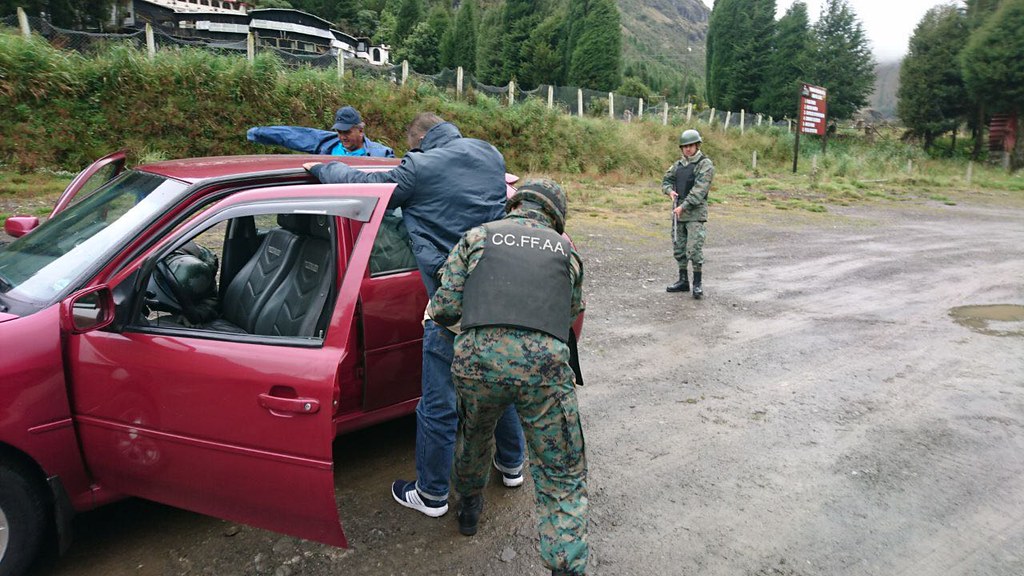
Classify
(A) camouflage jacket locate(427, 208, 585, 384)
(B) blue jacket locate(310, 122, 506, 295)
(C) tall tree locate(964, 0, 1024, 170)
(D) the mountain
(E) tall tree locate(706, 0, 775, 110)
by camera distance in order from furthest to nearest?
(D) the mountain
(E) tall tree locate(706, 0, 775, 110)
(C) tall tree locate(964, 0, 1024, 170)
(B) blue jacket locate(310, 122, 506, 295)
(A) camouflage jacket locate(427, 208, 585, 384)

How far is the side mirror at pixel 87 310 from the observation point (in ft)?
7.91

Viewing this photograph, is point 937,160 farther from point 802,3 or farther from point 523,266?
point 523,266

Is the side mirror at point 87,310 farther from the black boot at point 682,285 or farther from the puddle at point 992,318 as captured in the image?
the puddle at point 992,318

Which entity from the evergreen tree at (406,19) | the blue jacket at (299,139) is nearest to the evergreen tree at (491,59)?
the evergreen tree at (406,19)

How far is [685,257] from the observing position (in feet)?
26.2

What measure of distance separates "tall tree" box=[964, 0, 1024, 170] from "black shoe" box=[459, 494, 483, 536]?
4046 cm

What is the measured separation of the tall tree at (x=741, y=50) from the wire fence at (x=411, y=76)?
689cm

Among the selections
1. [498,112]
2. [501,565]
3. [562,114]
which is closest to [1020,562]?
[501,565]

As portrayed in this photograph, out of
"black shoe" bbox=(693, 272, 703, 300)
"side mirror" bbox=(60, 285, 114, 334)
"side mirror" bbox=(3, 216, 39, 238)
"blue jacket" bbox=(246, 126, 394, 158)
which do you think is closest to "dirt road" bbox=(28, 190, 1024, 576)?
"black shoe" bbox=(693, 272, 703, 300)

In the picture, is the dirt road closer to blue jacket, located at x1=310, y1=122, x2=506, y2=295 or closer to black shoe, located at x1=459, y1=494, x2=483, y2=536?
black shoe, located at x1=459, y1=494, x2=483, y2=536

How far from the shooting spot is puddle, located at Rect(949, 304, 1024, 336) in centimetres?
676

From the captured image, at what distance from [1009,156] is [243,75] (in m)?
38.5

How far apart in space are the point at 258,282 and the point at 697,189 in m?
5.42


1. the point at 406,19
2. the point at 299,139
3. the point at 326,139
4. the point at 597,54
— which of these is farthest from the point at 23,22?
the point at 406,19
